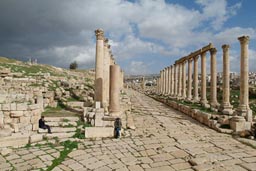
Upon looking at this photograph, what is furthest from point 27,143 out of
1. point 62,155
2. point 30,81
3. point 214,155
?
point 30,81

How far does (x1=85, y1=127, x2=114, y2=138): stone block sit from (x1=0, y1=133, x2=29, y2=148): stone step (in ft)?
8.16

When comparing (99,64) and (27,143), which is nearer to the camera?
(27,143)

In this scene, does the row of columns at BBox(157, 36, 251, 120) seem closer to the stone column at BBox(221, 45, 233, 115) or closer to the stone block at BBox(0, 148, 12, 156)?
the stone column at BBox(221, 45, 233, 115)

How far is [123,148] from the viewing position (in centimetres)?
892

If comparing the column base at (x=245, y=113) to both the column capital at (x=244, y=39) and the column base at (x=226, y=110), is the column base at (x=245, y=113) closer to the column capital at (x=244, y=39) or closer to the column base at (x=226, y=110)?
the column base at (x=226, y=110)

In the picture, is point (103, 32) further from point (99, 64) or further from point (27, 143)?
point (27, 143)

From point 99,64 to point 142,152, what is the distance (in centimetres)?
809

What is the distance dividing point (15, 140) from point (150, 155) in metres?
5.22

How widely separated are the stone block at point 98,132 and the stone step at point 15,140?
8.16 ft

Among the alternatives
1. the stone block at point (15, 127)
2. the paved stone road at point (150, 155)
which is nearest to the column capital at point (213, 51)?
the paved stone road at point (150, 155)

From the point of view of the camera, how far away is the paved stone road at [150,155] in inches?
281

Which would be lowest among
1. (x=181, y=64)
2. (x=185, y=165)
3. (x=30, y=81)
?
(x=185, y=165)

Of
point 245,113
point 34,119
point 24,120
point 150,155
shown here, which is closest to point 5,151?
point 24,120

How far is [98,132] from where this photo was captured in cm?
1055
